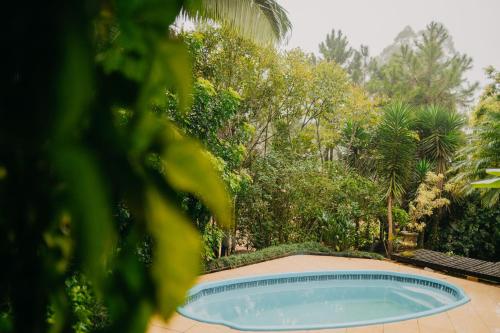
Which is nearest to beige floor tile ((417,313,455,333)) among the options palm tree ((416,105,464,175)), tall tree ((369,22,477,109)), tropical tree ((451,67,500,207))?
tropical tree ((451,67,500,207))

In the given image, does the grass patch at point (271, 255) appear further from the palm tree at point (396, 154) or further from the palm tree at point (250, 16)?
the palm tree at point (250, 16)

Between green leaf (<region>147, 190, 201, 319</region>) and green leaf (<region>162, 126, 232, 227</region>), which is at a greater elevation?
green leaf (<region>162, 126, 232, 227</region>)

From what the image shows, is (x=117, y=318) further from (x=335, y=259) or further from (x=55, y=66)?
(x=335, y=259)

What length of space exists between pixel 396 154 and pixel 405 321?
18.7 ft

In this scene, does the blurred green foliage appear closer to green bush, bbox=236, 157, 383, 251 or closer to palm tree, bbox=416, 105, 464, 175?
green bush, bbox=236, 157, 383, 251

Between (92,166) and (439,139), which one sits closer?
(92,166)

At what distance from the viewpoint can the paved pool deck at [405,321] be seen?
4.81 meters

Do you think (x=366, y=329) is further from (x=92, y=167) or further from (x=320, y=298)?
(x=92, y=167)

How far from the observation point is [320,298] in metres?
7.59

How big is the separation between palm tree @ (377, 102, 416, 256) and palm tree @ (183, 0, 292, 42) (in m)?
4.71

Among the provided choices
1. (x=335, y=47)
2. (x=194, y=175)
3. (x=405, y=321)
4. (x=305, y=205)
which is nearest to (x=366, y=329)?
(x=405, y=321)

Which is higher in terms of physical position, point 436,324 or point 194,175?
point 194,175

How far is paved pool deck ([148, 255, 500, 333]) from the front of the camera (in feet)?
15.8

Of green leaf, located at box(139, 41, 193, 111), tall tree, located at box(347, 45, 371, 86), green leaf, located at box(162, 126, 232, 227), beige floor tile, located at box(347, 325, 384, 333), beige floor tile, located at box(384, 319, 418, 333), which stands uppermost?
tall tree, located at box(347, 45, 371, 86)
